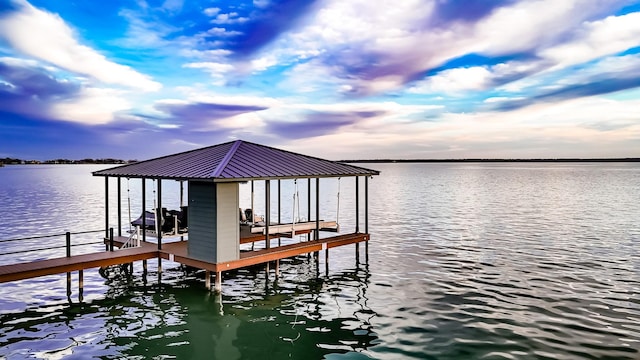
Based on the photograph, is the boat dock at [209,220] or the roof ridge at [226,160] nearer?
the roof ridge at [226,160]

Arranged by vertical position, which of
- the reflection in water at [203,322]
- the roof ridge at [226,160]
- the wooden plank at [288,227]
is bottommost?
the reflection in water at [203,322]

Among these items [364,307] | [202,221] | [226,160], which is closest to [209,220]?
[202,221]

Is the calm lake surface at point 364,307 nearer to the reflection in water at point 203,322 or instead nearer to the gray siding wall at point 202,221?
the reflection in water at point 203,322

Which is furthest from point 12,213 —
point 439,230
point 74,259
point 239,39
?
point 439,230

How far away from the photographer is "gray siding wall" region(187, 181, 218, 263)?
12305mm

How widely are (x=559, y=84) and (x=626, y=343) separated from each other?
29.6 metres

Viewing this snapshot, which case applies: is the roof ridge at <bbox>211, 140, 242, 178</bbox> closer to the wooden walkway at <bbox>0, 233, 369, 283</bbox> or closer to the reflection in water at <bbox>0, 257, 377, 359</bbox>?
the wooden walkway at <bbox>0, 233, 369, 283</bbox>

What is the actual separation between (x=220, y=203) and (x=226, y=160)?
1602 millimetres

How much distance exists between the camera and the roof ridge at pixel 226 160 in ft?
38.8

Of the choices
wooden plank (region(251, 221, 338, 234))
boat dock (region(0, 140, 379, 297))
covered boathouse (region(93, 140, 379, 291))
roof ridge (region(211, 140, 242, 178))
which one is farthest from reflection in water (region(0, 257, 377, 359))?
roof ridge (region(211, 140, 242, 178))

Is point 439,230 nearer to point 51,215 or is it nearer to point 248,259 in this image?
point 248,259

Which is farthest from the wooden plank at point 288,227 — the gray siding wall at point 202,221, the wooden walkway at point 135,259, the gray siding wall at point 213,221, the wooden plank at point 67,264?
the wooden plank at point 67,264

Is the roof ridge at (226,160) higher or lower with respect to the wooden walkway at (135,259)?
higher

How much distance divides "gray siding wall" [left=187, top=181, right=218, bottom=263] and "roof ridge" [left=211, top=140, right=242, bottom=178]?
47 centimetres
